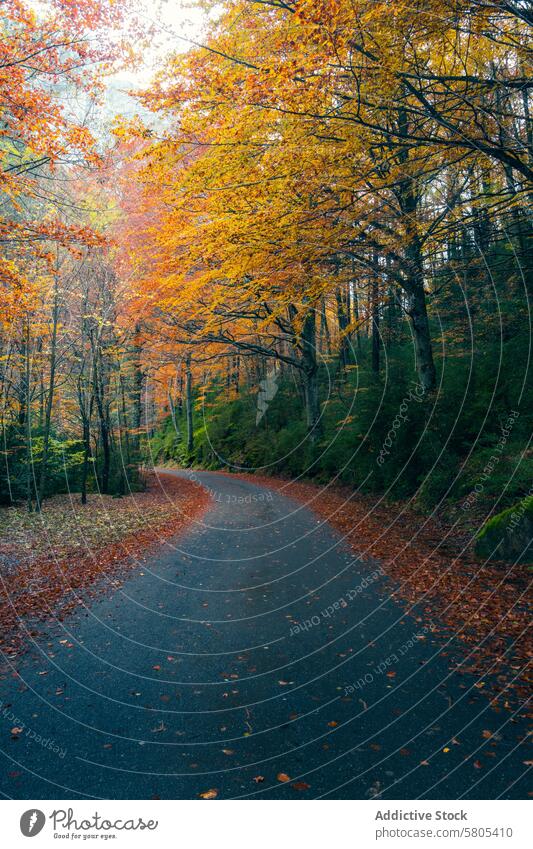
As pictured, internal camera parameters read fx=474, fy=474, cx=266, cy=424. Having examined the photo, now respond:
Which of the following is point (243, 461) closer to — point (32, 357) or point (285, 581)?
point (32, 357)

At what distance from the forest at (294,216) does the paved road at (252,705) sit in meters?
4.83

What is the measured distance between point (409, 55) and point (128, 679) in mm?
9198

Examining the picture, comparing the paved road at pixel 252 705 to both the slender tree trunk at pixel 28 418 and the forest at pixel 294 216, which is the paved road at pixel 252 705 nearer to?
the forest at pixel 294 216

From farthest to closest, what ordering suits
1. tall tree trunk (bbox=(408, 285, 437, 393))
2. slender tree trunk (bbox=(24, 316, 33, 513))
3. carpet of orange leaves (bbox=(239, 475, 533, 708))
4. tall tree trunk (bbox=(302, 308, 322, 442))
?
tall tree trunk (bbox=(302, 308, 322, 442)), slender tree trunk (bbox=(24, 316, 33, 513)), tall tree trunk (bbox=(408, 285, 437, 393)), carpet of orange leaves (bbox=(239, 475, 533, 708))

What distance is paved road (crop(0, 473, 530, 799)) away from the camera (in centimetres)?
335

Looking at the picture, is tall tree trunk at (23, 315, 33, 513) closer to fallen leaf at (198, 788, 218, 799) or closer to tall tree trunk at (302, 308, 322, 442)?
tall tree trunk at (302, 308, 322, 442)

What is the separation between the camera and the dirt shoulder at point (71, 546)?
7.09m

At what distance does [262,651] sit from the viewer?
5.47 m

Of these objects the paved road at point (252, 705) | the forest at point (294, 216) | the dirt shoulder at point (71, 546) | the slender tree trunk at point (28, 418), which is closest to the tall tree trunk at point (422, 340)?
the forest at point (294, 216)
